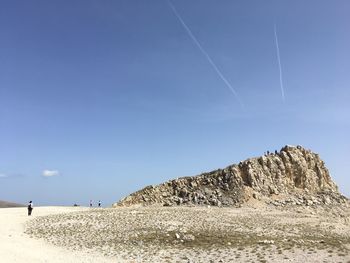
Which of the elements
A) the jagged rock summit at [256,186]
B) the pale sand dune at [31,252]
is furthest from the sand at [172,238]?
the jagged rock summit at [256,186]

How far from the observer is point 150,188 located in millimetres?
65312

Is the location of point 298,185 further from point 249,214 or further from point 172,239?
point 172,239

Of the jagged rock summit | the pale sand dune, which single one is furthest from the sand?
the jagged rock summit

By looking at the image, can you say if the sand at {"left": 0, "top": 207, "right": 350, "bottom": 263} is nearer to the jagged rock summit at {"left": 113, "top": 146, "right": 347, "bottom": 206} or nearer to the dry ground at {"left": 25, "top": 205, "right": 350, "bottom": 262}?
the dry ground at {"left": 25, "top": 205, "right": 350, "bottom": 262}

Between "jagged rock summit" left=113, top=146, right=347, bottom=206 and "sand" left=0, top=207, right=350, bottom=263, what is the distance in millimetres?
11475

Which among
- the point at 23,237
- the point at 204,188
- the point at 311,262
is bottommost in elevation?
the point at 311,262

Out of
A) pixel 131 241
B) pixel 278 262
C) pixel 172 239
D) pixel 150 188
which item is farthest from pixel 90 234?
pixel 150 188

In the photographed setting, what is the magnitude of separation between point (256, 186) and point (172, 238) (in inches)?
1342

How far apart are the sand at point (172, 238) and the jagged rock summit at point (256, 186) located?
11.5m

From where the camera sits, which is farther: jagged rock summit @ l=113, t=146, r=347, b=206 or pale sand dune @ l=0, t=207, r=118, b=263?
jagged rock summit @ l=113, t=146, r=347, b=206

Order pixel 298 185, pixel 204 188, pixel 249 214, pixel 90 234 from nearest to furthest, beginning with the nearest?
pixel 90 234
pixel 249 214
pixel 204 188
pixel 298 185

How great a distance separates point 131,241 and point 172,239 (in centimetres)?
354

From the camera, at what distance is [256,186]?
65.5 meters

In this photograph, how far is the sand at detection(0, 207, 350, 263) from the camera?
2830cm
